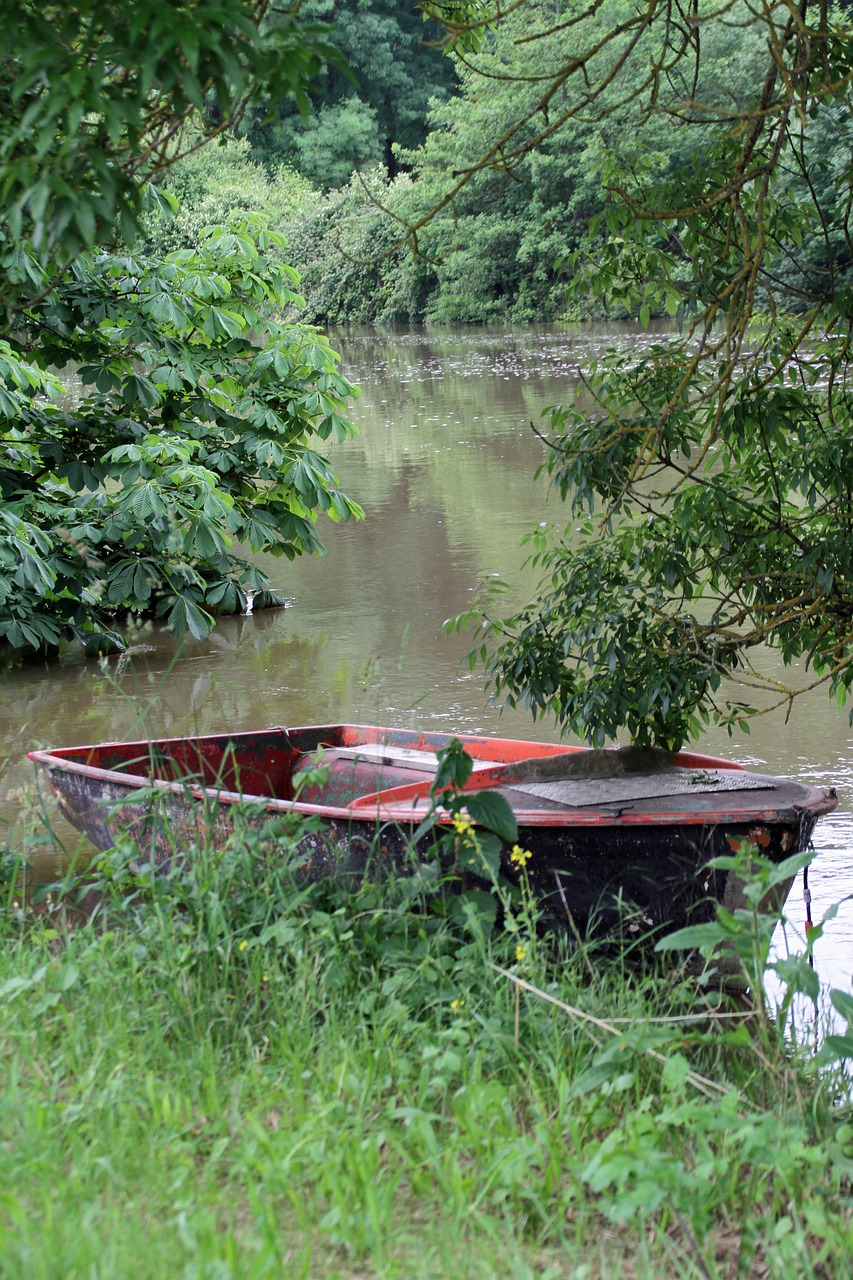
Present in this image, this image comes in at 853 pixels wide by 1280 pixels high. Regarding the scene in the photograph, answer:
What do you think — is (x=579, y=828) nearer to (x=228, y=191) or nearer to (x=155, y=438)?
(x=155, y=438)

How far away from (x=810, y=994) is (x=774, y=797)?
5.00 ft

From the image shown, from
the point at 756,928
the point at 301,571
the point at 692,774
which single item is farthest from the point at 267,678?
the point at 756,928

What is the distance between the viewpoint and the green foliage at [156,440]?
746 centimetres

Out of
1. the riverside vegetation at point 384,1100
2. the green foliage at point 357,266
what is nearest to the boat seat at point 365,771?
the riverside vegetation at point 384,1100

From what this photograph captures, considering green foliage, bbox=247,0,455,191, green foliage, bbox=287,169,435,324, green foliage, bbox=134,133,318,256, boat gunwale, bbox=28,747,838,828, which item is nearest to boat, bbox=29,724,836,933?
boat gunwale, bbox=28,747,838,828

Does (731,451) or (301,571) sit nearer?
(731,451)

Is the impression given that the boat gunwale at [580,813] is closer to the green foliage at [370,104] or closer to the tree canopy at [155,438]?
the tree canopy at [155,438]

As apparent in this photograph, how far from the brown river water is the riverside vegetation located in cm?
65

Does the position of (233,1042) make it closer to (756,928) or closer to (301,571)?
(756,928)

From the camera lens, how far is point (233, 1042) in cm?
279

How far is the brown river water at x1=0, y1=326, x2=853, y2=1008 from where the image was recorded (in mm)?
5742

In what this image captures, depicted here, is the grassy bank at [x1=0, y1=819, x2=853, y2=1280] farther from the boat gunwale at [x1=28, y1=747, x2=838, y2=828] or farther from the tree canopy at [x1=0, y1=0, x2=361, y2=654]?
the tree canopy at [x1=0, y1=0, x2=361, y2=654]

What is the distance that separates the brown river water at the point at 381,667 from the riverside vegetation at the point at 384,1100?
645 mm

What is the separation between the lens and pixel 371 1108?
2.53 meters
